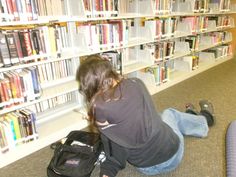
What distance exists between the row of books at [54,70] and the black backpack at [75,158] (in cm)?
71

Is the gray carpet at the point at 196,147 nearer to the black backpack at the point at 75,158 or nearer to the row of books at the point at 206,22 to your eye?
the black backpack at the point at 75,158

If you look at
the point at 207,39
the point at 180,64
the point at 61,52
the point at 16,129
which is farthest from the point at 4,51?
the point at 207,39

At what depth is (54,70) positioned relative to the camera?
A: 2.27 meters

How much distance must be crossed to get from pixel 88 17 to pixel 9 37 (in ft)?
2.51

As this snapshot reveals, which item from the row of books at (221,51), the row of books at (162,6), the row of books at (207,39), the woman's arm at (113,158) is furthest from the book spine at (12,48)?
the row of books at (221,51)

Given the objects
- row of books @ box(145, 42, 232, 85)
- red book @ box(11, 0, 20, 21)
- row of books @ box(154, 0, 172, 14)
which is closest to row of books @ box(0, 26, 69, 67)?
red book @ box(11, 0, 20, 21)

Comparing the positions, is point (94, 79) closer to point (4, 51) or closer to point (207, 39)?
point (4, 51)

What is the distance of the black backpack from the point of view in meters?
1.54

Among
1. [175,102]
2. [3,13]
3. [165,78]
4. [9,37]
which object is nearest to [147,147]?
[9,37]

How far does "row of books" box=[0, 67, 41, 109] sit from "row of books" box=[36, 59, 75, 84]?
0.31 meters

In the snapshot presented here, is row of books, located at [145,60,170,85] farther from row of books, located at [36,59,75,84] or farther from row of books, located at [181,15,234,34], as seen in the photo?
row of books, located at [36,59,75,84]

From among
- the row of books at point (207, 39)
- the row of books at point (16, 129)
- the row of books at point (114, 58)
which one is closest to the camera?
the row of books at point (16, 129)

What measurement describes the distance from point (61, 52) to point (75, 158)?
3.21ft

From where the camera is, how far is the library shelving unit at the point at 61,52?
5.71 ft
